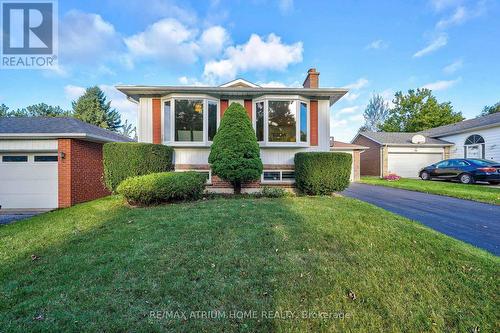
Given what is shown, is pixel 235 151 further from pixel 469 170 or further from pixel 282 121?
pixel 469 170

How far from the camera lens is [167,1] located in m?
8.87

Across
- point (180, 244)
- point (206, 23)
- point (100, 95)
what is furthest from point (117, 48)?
point (100, 95)

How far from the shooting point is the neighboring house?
861 centimetres

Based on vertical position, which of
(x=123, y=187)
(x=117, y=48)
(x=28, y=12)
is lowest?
(x=123, y=187)

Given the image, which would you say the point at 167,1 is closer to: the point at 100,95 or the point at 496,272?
the point at 496,272

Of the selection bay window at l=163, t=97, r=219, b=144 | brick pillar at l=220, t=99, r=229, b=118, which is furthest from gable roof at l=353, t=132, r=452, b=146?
bay window at l=163, t=97, r=219, b=144

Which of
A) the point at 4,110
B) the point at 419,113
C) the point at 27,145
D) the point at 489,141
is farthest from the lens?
the point at 4,110

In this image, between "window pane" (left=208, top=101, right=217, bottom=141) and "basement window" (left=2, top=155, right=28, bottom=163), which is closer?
"basement window" (left=2, top=155, right=28, bottom=163)

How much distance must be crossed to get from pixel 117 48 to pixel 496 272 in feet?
47.9

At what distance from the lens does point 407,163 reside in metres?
18.5

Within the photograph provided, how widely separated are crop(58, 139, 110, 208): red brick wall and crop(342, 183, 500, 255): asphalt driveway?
449 inches

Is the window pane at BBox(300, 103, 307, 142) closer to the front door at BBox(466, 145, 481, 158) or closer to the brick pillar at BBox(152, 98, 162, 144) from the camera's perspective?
the brick pillar at BBox(152, 98, 162, 144)

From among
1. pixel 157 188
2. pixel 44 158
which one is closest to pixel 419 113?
pixel 157 188

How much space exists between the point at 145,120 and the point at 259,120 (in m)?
4.81
